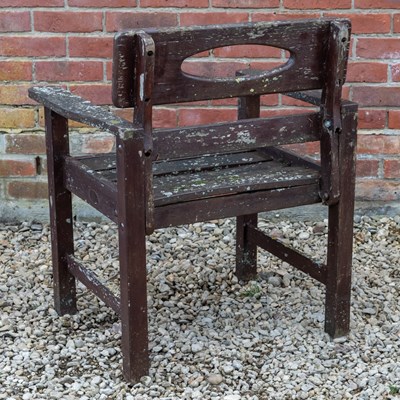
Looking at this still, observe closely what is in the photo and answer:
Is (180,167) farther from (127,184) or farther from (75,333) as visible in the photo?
(75,333)

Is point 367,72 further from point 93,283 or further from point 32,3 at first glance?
point 93,283

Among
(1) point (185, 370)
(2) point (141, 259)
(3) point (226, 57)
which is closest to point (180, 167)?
(2) point (141, 259)

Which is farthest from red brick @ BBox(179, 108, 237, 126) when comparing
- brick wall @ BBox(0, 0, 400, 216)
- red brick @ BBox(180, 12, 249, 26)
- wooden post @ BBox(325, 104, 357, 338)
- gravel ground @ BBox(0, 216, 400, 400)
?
wooden post @ BBox(325, 104, 357, 338)

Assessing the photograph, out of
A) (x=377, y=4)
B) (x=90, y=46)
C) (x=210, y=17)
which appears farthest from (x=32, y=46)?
(x=377, y=4)

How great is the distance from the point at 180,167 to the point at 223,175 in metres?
0.16

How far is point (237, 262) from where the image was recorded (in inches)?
140

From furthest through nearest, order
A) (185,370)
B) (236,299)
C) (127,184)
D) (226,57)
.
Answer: (226,57) → (236,299) → (185,370) → (127,184)

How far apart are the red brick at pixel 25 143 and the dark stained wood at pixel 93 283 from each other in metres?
0.93

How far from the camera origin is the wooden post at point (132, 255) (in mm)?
2585

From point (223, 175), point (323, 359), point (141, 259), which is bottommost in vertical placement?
point (323, 359)

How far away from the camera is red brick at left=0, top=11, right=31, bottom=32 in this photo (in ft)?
12.7

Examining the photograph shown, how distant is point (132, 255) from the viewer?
2.69m

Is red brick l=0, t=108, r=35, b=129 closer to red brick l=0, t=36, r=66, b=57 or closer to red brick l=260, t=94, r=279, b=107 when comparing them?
red brick l=0, t=36, r=66, b=57

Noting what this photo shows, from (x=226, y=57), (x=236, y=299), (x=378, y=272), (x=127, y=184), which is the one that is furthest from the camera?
(x=226, y=57)
